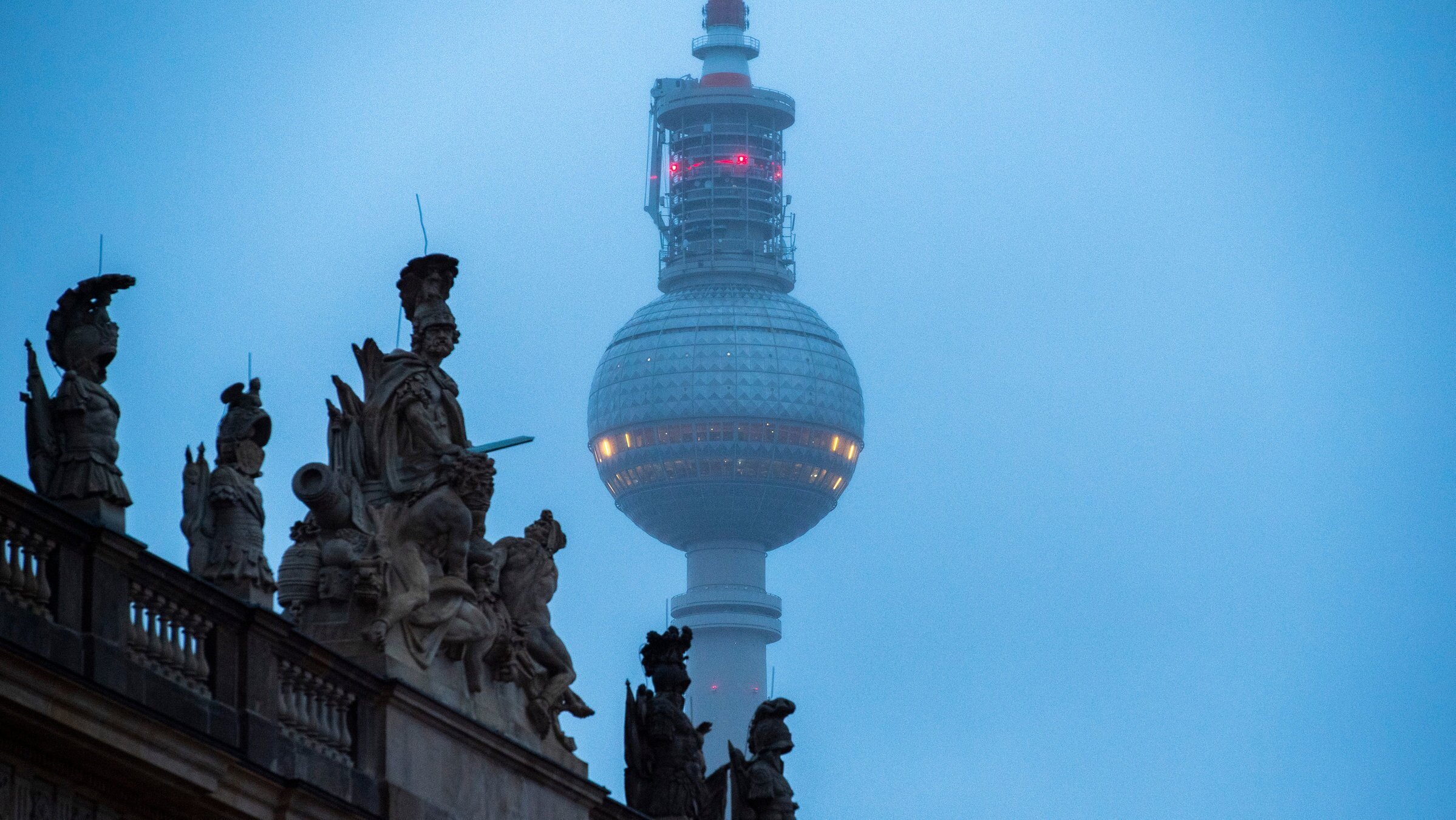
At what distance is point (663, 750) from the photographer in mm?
40469

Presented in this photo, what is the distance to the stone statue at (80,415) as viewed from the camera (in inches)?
1092

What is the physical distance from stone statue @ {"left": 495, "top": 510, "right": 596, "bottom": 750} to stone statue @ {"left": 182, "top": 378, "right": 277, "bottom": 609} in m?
5.16

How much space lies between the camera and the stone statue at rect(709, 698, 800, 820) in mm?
42969

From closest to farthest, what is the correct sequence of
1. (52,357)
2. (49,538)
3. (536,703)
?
1. (49,538)
2. (52,357)
3. (536,703)

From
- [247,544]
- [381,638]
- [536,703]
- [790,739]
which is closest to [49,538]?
[247,544]

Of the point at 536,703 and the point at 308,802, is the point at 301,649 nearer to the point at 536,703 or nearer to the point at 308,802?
the point at 308,802

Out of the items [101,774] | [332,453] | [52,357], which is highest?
[332,453]

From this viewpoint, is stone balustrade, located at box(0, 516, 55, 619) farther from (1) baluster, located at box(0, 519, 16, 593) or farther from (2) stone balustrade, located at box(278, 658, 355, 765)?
(2) stone balustrade, located at box(278, 658, 355, 765)

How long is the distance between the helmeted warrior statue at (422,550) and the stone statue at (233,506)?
211 cm

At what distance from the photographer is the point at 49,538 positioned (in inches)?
1054

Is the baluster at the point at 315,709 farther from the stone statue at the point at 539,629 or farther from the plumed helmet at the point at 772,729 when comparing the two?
the plumed helmet at the point at 772,729

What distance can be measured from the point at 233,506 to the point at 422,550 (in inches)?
161

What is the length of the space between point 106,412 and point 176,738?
2776mm

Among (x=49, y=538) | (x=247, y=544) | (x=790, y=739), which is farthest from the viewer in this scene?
(x=790, y=739)
